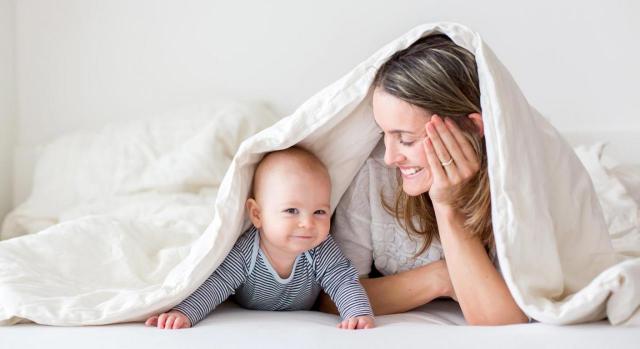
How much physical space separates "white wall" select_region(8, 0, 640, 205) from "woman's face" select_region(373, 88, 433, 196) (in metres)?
1.18

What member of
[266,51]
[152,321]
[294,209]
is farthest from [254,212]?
[266,51]

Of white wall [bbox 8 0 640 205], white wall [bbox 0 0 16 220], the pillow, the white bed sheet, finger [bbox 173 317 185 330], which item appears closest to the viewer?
the white bed sheet

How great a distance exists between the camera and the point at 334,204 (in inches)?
65.8

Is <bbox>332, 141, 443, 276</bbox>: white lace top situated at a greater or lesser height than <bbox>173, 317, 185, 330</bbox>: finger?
greater

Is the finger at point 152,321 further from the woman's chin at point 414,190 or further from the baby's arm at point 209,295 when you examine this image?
the woman's chin at point 414,190

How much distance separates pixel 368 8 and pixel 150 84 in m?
0.78

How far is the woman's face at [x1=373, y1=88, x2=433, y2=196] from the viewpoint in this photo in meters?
1.42

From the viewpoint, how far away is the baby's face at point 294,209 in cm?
152

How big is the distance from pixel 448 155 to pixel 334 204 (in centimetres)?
33

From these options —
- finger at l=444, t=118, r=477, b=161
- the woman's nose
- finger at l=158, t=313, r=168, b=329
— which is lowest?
finger at l=158, t=313, r=168, b=329

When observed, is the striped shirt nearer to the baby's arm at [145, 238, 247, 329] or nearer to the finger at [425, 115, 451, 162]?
the baby's arm at [145, 238, 247, 329]

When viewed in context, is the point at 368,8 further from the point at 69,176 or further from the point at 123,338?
the point at 123,338

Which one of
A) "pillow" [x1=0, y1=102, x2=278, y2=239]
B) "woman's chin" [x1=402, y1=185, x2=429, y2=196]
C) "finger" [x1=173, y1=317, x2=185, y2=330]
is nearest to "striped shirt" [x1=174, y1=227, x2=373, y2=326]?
"finger" [x1=173, y1=317, x2=185, y2=330]

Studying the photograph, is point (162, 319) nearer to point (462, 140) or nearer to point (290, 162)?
point (290, 162)
